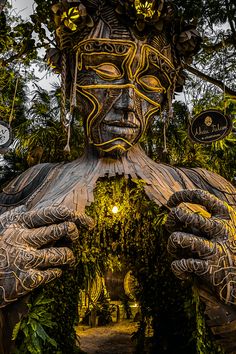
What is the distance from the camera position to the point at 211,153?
6.93 m

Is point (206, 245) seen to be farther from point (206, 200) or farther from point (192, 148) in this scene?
point (192, 148)

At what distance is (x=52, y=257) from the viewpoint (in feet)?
10.1

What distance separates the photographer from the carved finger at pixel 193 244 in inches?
116

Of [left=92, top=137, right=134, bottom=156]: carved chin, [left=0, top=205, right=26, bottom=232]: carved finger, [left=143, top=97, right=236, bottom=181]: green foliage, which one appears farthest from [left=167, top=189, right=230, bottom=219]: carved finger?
[left=143, top=97, right=236, bottom=181]: green foliage

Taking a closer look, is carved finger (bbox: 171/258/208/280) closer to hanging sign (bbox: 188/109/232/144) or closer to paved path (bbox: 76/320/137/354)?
hanging sign (bbox: 188/109/232/144)

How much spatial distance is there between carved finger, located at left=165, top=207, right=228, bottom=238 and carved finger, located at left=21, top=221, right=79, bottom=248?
0.80 m

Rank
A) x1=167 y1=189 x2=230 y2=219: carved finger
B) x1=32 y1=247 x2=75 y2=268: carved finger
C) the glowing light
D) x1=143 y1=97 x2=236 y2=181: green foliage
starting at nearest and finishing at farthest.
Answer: x1=32 y1=247 x2=75 y2=268: carved finger < x1=167 y1=189 x2=230 y2=219: carved finger < the glowing light < x1=143 y1=97 x2=236 y2=181: green foliage

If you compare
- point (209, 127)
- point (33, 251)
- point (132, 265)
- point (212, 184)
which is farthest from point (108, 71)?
point (132, 265)

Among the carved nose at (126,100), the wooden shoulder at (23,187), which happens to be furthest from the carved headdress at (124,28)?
the wooden shoulder at (23,187)

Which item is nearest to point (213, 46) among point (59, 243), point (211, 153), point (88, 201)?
point (211, 153)

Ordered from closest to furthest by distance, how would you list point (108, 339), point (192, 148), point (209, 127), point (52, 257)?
point (52, 257)
point (209, 127)
point (192, 148)
point (108, 339)

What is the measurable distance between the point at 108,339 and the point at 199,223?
5116 millimetres

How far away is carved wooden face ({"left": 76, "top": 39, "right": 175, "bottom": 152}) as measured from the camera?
13.2 feet

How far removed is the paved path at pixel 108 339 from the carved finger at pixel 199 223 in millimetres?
3522
